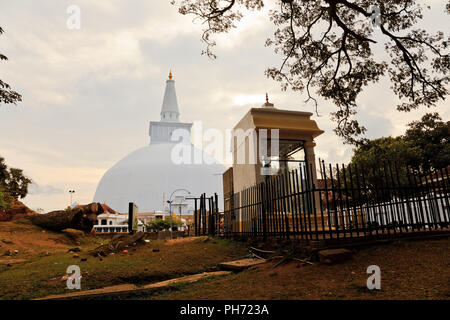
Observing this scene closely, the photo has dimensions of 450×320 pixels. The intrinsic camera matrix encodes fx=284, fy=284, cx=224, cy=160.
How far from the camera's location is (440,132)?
2656 cm

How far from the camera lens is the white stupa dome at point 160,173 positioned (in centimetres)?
4875

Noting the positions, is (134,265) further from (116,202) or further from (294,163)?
(116,202)

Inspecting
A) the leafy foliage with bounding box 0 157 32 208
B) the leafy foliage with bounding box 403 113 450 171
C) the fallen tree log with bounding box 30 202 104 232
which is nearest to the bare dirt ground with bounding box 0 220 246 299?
the fallen tree log with bounding box 30 202 104 232

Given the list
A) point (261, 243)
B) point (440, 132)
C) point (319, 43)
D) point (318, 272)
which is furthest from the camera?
point (440, 132)

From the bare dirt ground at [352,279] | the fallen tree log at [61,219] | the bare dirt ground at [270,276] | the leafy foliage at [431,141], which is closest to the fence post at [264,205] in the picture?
the bare dirt ground at [270,276]

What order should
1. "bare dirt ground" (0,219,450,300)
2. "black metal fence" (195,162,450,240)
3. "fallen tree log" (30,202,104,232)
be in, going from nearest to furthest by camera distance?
"bare dirt ground" (0,219,450,300) < "black metal fence" (195,162,450,240) < "fallen tree log" (30,202,104,232)

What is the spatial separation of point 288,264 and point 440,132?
2889cm

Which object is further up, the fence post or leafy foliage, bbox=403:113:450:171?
leafy foliage, bbox=403:113:450:171

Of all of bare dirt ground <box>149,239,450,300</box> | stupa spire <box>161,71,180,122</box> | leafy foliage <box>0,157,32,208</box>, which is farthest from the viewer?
stupa spire <box>161,71,180,122</box>

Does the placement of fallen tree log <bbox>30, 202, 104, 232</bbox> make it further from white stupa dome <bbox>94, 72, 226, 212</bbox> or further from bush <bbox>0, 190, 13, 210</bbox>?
white stupa dome <bbox>94, 72, 226, 212</bbox>

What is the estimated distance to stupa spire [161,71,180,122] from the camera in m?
60.7

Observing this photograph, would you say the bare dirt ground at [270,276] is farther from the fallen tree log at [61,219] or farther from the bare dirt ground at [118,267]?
the fallen tree log at [61,219]

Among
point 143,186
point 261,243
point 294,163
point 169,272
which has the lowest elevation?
point 169,272

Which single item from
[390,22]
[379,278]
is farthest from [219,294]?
[390,22]
